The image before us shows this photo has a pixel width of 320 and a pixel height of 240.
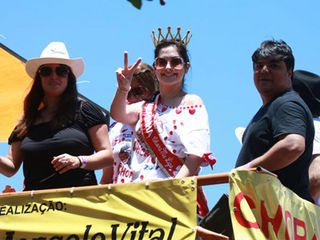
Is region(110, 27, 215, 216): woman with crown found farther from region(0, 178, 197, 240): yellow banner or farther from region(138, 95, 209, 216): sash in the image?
region(0, 178, 197, 240): yellow banner

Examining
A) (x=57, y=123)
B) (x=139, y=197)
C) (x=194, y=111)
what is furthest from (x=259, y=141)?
(x=57, y=123)

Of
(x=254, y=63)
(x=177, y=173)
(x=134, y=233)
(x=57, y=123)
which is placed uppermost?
(x=254, y=63)

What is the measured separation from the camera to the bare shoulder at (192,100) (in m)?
6.08

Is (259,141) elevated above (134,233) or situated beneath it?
elevated above

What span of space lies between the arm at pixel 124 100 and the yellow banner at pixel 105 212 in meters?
1.03

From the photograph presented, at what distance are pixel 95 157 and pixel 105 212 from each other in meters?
0.73

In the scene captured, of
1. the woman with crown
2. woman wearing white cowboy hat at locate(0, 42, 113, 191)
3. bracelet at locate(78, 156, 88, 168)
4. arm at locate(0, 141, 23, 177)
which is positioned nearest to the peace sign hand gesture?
the woman with crown

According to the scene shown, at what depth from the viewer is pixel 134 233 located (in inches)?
203

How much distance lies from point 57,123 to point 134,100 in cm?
91

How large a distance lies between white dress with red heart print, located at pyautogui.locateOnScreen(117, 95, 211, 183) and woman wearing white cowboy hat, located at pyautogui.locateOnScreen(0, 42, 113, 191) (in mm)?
228

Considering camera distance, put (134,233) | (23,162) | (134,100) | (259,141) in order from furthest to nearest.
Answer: (134,100)
(23,162)
(259,141)
(134,233)

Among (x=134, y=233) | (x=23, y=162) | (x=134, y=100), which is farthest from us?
(x=134, y=100)

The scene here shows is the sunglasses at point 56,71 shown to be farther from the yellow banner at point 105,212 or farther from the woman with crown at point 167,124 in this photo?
the yellow banner at point 105,212

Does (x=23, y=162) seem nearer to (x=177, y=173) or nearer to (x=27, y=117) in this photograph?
(x=27, y=117)
